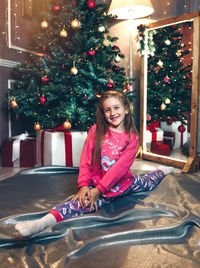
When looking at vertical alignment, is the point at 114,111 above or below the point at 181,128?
above

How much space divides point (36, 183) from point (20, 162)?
0.96 meters

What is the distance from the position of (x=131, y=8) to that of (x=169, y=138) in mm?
1571

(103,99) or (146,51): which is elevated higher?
(146,51)

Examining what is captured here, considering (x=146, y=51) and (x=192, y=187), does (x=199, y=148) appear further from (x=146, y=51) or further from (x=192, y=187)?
(x=146, y=51)

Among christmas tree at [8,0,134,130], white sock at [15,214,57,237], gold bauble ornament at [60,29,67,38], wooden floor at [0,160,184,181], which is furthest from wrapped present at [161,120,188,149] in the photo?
white sock at [15,214,57,237]

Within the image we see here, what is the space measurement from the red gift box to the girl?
1323 millimetres

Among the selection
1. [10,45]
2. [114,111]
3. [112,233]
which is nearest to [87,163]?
[114,111]

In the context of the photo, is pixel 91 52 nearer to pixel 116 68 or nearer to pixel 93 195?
pixel 116 68

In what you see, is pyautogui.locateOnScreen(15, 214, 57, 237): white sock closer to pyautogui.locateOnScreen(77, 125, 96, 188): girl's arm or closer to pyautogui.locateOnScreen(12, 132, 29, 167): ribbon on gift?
pyautogui.locateOnScreen(77, 125, 96, 188): girl's arm

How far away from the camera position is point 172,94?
2951 mm

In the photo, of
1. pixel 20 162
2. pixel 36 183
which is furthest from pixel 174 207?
pixel 20 162

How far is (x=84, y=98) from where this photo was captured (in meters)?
2.68

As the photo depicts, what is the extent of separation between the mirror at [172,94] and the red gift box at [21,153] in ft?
4.33

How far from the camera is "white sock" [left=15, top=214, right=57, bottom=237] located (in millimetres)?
1175
